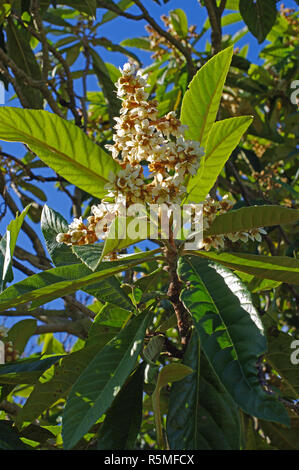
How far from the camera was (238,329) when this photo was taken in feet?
3.41

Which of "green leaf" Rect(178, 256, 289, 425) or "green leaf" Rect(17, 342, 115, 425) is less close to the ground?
"green leaf" Rect(178, 256, 289, 425)

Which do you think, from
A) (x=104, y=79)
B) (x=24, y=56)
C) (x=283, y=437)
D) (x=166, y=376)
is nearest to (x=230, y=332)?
(x=166, y=376)

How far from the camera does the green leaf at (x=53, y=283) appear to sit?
116 cm

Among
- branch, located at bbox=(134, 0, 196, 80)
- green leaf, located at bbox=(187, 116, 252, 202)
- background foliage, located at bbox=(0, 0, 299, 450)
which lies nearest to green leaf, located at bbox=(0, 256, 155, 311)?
background foliage, located at bbox=(0, 0, 299, 450)

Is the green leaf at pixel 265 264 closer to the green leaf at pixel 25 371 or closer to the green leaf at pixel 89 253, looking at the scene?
the green leaf at pixel 89 253

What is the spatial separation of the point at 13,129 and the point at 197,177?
49 cm

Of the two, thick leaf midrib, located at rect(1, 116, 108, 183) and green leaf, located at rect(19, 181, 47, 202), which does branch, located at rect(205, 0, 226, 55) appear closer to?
thick leaf midrib, located at rect(1, 116, 108, 183)

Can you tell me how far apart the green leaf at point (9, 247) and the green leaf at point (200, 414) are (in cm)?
56

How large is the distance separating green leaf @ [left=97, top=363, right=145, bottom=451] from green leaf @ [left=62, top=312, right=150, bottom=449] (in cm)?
15

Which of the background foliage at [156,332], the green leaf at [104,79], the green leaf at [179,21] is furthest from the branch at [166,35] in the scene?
the background foliage at [156,332]

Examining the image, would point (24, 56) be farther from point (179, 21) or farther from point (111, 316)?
point (111, 316)

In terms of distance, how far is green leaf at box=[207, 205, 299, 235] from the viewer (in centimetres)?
117

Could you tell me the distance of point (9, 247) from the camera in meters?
1.39

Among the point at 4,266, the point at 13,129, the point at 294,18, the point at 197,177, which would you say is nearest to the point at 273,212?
the point at 197,177
